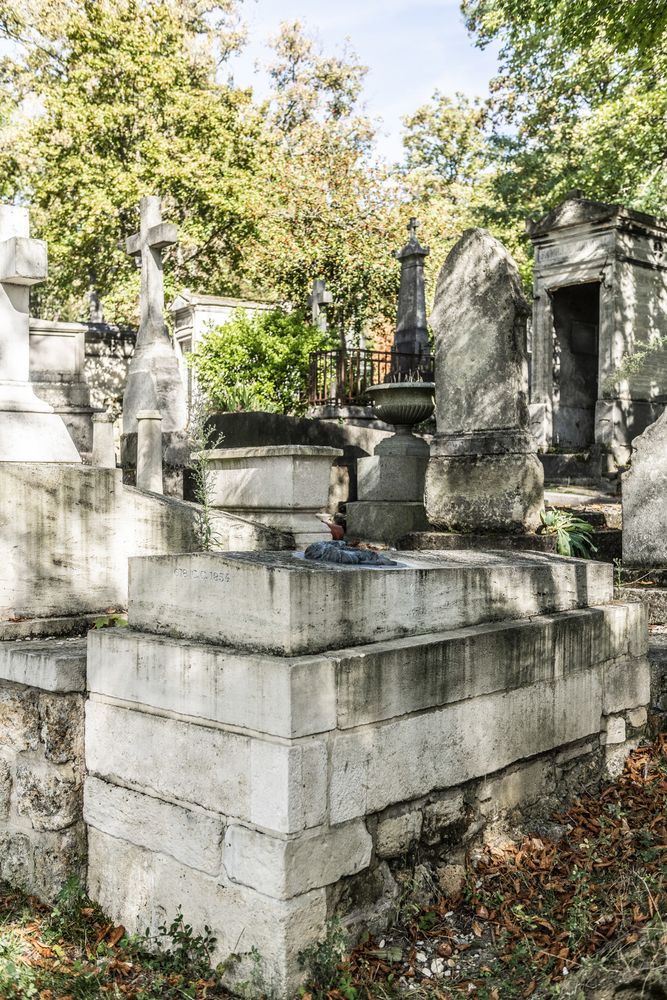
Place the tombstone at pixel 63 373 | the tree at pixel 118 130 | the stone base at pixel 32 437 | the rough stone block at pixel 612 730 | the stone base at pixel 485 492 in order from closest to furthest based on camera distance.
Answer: the rough stone block at pixel 612 730 < the stone base at pixel 32 437 < the stone base at pixel 485 492 < the tombstone at pixel 63 373 < the tree at pixel 118 130

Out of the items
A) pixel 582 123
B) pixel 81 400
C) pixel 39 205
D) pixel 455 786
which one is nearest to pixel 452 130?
pixel 582 123

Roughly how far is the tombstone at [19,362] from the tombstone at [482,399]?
327cm

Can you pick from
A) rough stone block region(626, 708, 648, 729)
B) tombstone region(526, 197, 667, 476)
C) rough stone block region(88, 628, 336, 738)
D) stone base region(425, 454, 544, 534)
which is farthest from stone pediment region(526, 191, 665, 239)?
rough stone block region(88, 628, 336, 738)

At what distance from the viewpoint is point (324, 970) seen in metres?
2.69

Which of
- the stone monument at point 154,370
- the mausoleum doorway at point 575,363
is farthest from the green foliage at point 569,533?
the mausoleum doorway at point 575,363

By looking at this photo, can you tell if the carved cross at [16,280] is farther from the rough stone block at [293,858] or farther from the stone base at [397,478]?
the stone base at [397,478]

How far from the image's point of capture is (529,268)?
2472 cm

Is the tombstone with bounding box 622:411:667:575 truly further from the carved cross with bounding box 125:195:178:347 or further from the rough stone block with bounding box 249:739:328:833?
the carved cross with bounding box 125:195:178:347

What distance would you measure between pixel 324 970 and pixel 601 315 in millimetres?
11686

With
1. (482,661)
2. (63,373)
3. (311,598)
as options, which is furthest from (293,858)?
(63,373)

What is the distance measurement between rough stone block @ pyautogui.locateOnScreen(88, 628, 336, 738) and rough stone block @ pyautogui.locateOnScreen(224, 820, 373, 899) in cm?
33

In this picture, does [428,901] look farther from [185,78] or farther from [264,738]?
[185,78]

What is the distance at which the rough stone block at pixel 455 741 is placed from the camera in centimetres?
286

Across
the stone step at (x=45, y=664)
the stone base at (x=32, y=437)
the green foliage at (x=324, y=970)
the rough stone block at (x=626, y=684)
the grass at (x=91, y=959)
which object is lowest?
the grass at (x=91, y=959)
